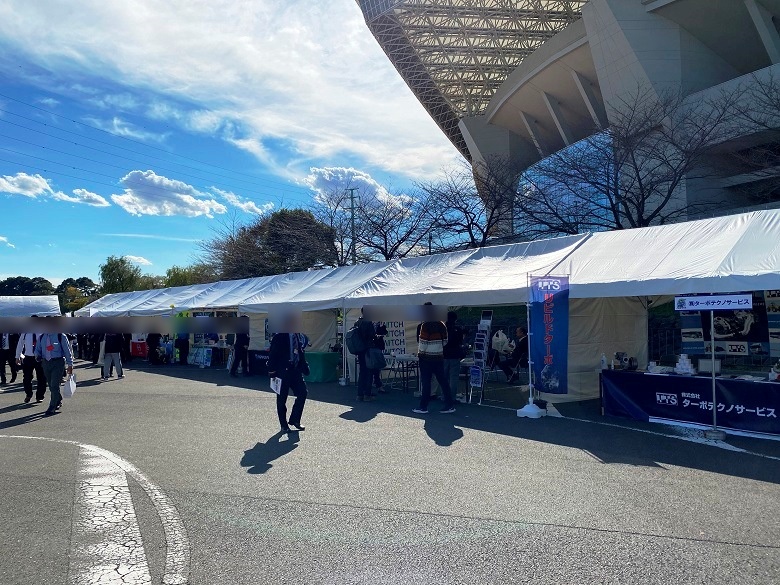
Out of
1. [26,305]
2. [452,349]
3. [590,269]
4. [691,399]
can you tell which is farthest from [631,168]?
[26,305]

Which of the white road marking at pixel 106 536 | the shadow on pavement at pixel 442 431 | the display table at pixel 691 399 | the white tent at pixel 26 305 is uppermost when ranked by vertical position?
the white tent at pixel 26 305

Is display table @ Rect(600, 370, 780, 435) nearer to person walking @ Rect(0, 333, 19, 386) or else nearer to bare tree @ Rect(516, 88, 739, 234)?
bare tree @ Rect(516, 88, 739, 234)

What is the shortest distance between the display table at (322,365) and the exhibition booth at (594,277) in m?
1.18

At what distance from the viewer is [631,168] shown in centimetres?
2245

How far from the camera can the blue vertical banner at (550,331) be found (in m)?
9.81

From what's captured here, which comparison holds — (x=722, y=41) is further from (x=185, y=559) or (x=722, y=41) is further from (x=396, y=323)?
(x=185, y=559)

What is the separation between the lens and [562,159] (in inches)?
940

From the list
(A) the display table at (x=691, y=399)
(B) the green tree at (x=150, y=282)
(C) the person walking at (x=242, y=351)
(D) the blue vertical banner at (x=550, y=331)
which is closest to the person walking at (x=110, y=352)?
(C) the person walking at (x=242, y=351)

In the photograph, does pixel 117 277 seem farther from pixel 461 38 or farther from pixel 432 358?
pixel 432 358

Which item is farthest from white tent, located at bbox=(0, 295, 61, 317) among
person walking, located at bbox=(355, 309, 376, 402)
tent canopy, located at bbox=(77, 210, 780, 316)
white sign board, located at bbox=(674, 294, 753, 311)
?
white sign board, located at bbox=(674, 294, 753, 311)

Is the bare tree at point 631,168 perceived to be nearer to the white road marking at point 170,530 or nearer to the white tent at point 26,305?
the white road marking at point 170,530

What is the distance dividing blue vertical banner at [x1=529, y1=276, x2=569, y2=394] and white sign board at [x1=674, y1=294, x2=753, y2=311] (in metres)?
1.83

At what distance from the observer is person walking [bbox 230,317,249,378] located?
18.2 meters

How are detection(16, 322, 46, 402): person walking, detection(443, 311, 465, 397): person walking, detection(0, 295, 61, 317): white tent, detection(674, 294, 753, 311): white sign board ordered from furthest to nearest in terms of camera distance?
detection(0, 295, 61, 317): white tent
detection(16, 322, 46, 402): person walking
detection(443, 311, 465, 397): person walking
detection(674, 294, 753, 311): white sign board
